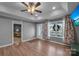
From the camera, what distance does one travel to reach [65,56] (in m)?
1.56

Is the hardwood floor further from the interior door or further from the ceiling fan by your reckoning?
the ceiling fan

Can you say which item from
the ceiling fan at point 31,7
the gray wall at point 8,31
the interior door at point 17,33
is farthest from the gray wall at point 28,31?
the ceiling fan at point 31,7

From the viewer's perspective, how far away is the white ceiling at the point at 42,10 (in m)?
1.55

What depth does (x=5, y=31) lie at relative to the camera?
1.62 meters

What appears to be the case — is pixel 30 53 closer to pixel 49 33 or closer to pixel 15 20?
pixel 49 33

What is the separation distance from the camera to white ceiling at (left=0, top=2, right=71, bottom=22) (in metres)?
1.55

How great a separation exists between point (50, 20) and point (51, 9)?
0.22m

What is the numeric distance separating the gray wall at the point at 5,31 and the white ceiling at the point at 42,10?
0.19 meters

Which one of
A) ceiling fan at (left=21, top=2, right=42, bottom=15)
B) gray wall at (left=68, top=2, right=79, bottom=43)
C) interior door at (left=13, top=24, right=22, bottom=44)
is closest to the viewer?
gray wall at (left=68, top=2, right=79, bottom=43)

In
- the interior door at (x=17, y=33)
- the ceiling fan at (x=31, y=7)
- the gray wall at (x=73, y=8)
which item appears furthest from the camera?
the interior door at (x=17, y=33)

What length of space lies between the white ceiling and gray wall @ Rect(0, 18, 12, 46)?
19 cm

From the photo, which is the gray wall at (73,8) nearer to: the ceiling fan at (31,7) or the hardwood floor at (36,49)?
the hardwood floor at (36,49)

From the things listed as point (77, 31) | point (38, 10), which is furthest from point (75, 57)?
point (38, 10)

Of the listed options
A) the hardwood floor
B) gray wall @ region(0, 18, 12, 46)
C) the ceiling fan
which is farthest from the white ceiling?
the hardwood floor
